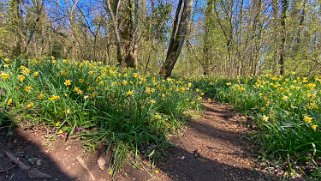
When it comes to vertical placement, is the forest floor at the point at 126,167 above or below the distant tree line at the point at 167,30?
below

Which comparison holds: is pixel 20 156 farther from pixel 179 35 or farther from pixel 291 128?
pixel 179 35

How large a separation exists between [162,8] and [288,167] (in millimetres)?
8261

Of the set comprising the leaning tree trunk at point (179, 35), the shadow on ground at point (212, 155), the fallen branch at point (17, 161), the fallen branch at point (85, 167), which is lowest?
the shadow on ground at point (212, 155)

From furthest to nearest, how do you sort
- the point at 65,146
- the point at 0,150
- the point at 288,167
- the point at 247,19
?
the point at 247,19 → the point at 288,167 → the point at 65,146 → the point at 0,150

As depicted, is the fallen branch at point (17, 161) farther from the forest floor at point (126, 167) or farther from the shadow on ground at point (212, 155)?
the shadow on ground at point (212, 155)

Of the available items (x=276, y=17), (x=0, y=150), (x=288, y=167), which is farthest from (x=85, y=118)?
(x=276, y=17)

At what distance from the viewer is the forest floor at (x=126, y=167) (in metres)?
1.69

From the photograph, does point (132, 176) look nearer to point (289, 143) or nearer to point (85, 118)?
point (85, 118)

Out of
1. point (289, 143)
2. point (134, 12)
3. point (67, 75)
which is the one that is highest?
point (134, 12)

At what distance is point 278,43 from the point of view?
9797mm

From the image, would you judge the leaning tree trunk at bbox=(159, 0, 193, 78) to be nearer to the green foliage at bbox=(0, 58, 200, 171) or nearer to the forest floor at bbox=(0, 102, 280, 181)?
the green foliage at bbox=(0, 58, 200, 171)

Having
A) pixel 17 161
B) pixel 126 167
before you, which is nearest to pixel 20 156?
pixel 17 161

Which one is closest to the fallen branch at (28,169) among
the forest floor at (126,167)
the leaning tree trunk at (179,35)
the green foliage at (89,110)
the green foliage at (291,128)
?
the forest floor at (126,167)


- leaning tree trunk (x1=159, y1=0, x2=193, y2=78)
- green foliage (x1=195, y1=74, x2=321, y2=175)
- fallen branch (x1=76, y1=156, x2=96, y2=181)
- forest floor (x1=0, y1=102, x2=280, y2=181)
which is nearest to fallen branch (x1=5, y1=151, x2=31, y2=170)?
forest floor (x1=0, y1=102, x2=280, y2=181)
